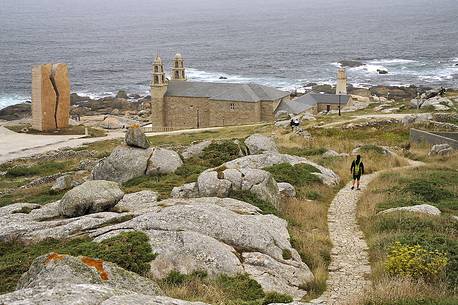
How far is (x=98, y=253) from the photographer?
11.6m

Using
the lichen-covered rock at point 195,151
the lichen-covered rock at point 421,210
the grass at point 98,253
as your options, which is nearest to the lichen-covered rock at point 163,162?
the lichen-covered rock at point 195,151

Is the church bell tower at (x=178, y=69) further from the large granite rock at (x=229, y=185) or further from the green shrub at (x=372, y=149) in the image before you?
the large granite rock at (x=229, y=185)

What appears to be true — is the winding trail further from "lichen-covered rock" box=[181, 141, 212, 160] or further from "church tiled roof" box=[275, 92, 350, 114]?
"church tiled roof" box=[275, 92, 350, 114]

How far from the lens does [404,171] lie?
26375 millimetres

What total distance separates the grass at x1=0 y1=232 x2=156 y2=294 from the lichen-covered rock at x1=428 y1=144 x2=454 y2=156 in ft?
76.3

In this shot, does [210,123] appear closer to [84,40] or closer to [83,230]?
[83,230]

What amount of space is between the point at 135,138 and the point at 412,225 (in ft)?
41.4

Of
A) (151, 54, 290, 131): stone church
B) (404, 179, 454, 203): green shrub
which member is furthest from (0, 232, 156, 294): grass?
(151, 54, 290, 131): stone church

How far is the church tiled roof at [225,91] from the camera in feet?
222

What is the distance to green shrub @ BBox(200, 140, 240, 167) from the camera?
2562 cm

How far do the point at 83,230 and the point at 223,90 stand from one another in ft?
186

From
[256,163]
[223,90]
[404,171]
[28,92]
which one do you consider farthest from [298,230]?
[28,92]

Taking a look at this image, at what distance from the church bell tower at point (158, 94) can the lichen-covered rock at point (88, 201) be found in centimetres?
5326

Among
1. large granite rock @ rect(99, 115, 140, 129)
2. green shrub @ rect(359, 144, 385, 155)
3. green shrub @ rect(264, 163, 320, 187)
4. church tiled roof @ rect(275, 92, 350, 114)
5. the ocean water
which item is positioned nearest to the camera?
green shrub @ rect(264, 163, 320, 187)
